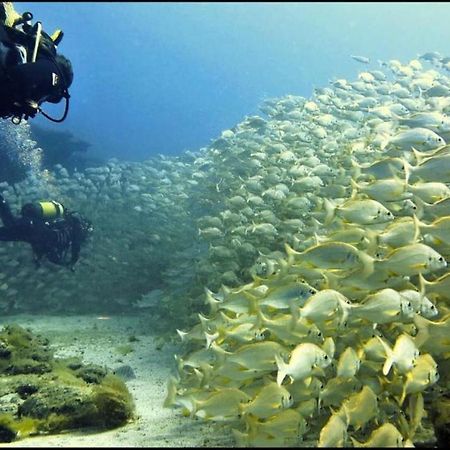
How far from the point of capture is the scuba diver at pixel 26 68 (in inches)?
193

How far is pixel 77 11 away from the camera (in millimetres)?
136750

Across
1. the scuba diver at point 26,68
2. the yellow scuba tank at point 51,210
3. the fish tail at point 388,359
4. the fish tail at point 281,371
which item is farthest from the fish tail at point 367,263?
the yellow scuba tank at point 51,210

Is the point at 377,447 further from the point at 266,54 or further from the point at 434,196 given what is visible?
the point at 266,54

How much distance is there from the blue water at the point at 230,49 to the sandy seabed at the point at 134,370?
353 feet

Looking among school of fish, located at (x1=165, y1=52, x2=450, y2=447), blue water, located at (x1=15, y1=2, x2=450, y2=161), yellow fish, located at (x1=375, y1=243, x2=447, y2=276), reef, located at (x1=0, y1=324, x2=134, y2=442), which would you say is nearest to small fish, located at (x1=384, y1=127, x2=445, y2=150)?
school of fish, located at (x1=165, y1=52, x2=450, y2=447)

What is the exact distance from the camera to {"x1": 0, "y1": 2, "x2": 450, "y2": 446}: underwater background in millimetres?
3641

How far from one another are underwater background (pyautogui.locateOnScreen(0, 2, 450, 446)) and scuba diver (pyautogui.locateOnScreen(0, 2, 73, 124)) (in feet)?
8.52

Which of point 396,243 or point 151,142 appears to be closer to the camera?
point 396,243

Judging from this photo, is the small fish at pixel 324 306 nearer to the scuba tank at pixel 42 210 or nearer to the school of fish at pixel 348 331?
the school of fish at pixel 348 331

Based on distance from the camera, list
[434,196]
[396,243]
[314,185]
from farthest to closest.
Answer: [314,185] → [434,196] → [396,243]

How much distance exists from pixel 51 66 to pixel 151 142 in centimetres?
7232

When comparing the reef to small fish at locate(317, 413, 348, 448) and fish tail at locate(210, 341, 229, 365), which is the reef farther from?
small fish at locate(317, 413, 348, 448)

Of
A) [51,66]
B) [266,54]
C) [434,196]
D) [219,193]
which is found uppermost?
[266,54]

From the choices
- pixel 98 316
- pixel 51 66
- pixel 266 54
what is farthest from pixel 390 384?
pixel 266 54
